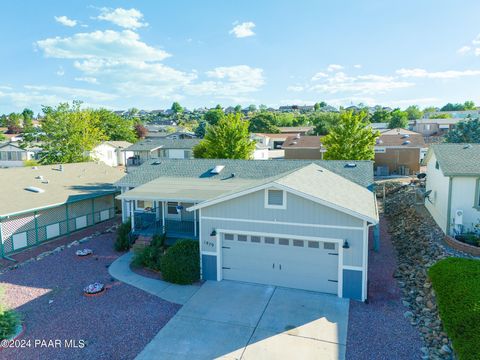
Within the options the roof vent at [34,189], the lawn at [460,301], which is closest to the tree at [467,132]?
the lawn at [460,301]

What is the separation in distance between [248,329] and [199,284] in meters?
3.69

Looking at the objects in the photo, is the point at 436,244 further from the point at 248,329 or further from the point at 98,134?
the point at 98,134

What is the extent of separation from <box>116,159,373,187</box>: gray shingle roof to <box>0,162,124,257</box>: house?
3.65 m

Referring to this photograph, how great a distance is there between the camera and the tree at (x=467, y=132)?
3284 cm

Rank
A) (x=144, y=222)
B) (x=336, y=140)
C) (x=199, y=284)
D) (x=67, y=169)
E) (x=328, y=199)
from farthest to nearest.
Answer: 1. (x=336, y=140)
2. (x=67, y=169)
3. (x=144, y=222)
4. (x=199, y=284)
5. (x=328, y=199)

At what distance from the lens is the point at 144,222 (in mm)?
18312

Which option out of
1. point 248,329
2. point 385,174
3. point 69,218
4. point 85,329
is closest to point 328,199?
point 248,329

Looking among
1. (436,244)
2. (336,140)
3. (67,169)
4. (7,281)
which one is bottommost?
(7,281)

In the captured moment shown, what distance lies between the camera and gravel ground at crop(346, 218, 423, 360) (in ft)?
30.9

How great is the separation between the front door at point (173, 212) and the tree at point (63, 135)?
2389 centimetres

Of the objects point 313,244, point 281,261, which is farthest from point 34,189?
point 313,244

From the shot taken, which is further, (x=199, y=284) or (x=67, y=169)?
(x=67, y=169)

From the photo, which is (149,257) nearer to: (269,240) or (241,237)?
(241,237)

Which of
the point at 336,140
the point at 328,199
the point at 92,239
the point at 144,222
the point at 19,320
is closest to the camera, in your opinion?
the point at 19,320
